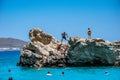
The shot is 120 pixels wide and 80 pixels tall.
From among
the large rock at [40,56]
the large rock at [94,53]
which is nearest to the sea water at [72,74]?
the large rock at [94,53]

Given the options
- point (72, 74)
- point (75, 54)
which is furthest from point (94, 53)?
point (72, 74)

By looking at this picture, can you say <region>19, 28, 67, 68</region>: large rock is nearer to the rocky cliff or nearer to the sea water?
the rocky cliff

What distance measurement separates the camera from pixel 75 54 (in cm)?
4491

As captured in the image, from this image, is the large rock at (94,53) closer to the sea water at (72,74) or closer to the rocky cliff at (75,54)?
the rocky cliff at (75,54)

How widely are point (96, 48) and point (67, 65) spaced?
447 centimetres

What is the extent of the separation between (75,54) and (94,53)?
234 cm

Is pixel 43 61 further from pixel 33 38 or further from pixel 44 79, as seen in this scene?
pixel 44 79

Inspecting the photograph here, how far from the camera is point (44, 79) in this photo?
117 feet

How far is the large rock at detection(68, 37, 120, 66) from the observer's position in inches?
1740

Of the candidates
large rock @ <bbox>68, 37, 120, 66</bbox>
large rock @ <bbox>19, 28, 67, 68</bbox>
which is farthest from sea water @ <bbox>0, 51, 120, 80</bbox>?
large rock @ <bbox>19, 28, 67, 68</bbox>

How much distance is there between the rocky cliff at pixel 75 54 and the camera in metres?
44.3

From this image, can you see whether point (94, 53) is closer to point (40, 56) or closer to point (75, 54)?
point (75, 54)

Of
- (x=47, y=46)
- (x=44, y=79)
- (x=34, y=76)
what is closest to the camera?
(x=44, y=79)

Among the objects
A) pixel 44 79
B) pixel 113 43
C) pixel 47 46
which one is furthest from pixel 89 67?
pixel 44 79
